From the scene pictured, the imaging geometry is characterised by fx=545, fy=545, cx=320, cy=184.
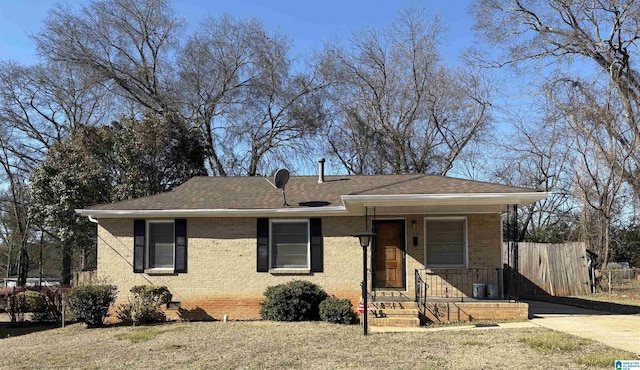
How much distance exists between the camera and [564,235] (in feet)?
108

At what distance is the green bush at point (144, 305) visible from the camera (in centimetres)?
1312

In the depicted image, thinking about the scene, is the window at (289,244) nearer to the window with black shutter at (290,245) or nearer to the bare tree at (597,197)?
the window with black shutter at (290,245)

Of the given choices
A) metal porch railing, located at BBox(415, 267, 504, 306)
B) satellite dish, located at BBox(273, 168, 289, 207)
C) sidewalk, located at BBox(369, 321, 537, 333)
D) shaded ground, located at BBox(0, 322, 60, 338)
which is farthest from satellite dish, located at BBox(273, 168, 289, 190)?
shaded ground, located at BBox(0, 322, 60, 338)

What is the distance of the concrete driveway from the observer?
914 centimetres

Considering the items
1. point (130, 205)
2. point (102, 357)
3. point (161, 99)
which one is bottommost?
point (102, 357)

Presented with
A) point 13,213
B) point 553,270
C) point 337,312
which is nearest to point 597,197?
point 553,270

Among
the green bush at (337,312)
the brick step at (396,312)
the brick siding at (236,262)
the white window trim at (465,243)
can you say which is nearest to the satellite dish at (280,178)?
the brick siding at (236,262)

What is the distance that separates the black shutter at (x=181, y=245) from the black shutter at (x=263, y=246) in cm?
193

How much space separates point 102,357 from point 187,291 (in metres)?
4.90

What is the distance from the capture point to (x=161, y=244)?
14.5 meters

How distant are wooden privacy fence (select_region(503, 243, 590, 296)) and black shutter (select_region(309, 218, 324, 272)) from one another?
29.7ft

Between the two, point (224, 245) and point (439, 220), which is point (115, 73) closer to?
point (224, 245)

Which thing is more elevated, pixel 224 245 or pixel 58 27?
pixel 58 27

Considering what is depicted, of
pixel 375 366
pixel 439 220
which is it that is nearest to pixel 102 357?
pixel 375 366
